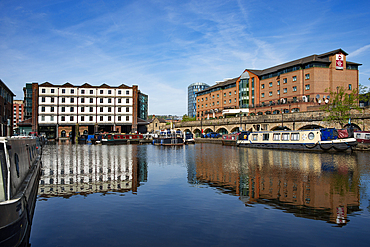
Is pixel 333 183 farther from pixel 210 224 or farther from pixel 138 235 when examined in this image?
pixel 138 235

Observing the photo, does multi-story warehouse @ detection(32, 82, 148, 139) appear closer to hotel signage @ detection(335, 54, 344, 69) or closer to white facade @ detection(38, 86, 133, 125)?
white facade @ detection(38, 86, 133, 125)

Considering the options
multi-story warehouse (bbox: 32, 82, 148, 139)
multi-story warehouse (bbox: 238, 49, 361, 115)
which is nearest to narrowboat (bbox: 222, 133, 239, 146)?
multi-story warehouse (bbox: 238, 49, 361, 115)

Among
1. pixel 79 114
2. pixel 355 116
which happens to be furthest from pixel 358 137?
pixel 79 114

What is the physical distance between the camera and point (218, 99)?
9169cm

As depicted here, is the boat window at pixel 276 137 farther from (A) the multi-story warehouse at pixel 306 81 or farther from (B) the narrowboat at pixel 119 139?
(B) the narrowboat at pixel 119 139

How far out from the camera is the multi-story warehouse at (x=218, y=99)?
8424cm

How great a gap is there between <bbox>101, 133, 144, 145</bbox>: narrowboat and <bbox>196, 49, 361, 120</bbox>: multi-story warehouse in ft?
87.9

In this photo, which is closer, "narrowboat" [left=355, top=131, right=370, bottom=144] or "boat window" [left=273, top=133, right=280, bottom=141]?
"narrowboat" [left=355, top=131, right=370, bottom=144]

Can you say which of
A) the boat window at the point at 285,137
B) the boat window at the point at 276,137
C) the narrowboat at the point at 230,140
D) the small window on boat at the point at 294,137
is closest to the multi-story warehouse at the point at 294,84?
the narrowboat at the point at 230,140

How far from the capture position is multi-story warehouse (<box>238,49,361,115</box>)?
193 feet

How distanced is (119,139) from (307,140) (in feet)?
143

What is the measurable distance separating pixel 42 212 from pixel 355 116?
45685 mm

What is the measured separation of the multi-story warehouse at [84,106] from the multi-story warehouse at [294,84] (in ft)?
96.7

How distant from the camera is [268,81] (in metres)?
72.1
